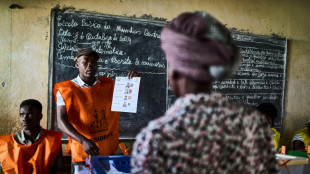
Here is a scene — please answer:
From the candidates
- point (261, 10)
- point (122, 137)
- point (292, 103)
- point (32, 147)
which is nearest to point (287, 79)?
point (292, 103)

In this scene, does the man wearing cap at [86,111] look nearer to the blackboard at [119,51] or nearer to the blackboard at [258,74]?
the blackboard at [119,51]

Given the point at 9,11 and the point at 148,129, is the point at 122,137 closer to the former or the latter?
the point at 9,11

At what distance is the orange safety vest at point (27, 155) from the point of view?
1984 mm

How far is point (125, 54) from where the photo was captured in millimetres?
2988

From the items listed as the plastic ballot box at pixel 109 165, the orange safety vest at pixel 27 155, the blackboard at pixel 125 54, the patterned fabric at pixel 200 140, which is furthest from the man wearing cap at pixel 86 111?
the patterned fabric at pixel 200 140

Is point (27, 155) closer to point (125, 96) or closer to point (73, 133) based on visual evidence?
point (73, 133)

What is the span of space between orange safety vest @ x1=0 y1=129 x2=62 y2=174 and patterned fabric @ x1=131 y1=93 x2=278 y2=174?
64.1 inches

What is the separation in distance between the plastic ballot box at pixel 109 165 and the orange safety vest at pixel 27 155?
779 mm

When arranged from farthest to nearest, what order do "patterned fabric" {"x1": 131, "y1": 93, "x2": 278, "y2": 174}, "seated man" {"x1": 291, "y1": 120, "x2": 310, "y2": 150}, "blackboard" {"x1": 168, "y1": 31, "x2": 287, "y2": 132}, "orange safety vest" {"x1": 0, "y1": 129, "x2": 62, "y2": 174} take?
1. "blackboard" {"x1": 168, "y1": 31, "x2": 287, "y2": 132}
2. "seated man" {"x1": 291, "y1": 120, "x2": 310, "y2": 150}
3. "orange safety vest" {"x1": 0, "y1": 129, "x2": 62, "y2": 174}
4. "patterned fabric" {"x1": 131, "y1": 93, "x2": 278, "y2": 174}

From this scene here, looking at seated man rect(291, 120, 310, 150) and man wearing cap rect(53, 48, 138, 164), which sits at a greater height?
man wearing cap rect(53, 48, 138, 164)

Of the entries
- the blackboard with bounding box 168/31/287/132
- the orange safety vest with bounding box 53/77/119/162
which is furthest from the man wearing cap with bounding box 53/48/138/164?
the blackboard with bounding box 168/31/287/132

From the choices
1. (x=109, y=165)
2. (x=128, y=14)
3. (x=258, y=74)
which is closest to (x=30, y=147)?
(x=109, y=165)

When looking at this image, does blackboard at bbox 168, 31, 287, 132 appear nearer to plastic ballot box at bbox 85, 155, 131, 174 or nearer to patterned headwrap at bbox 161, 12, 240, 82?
plastic ballot box at bbox 85, 155, 131, 174

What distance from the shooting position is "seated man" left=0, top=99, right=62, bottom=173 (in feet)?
6.52
